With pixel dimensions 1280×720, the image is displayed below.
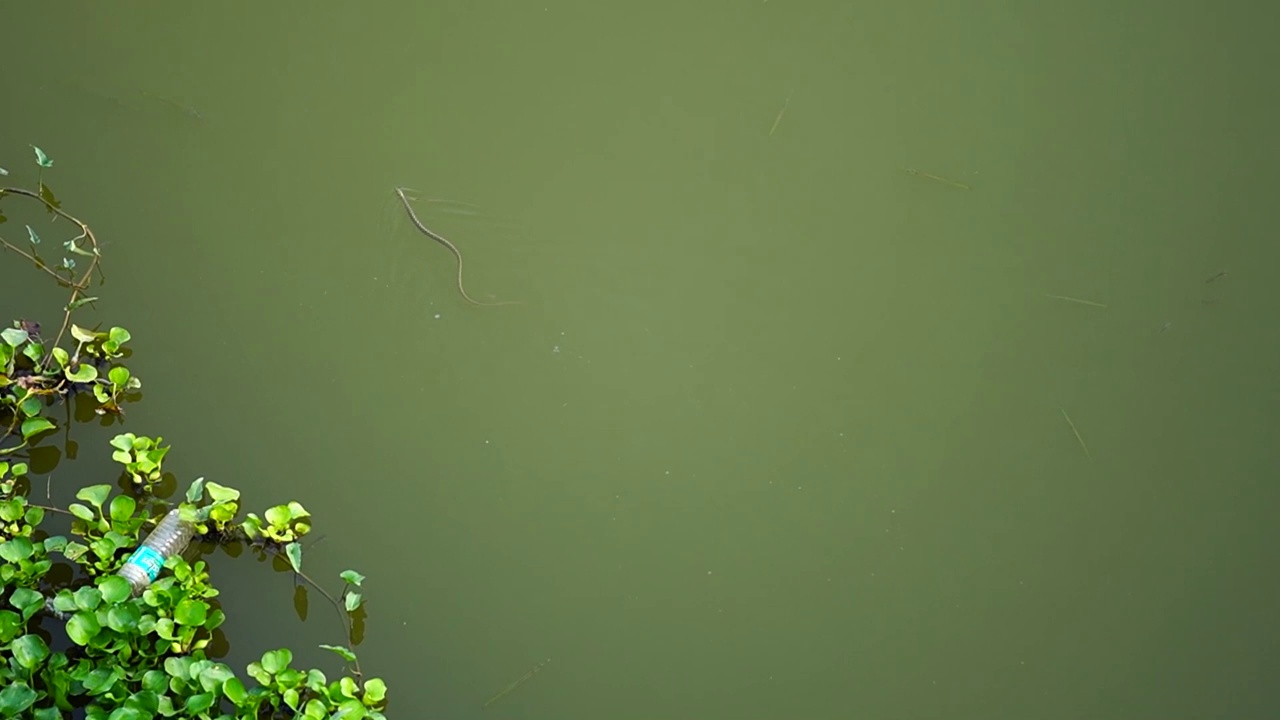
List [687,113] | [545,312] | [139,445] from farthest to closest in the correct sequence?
[687,113] → [545,312] → [139,445]

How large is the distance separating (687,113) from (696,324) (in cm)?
44

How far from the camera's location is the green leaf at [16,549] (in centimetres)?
155

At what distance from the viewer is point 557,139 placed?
2.07 metres

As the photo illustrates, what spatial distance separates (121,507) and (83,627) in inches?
8.4

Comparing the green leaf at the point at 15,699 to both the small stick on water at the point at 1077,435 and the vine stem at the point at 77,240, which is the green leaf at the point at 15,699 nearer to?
the vine stem at the point at 77,240

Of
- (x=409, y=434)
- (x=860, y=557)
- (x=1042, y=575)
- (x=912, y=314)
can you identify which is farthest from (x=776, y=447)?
(x=409, y=434)

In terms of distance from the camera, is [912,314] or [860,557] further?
[912,314]

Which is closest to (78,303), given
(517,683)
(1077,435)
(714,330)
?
(517,683)

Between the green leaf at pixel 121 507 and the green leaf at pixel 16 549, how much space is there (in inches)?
4.8

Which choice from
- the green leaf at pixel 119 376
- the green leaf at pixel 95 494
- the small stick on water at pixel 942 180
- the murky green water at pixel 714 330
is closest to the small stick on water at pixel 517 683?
the murky green water at pixel 714 330

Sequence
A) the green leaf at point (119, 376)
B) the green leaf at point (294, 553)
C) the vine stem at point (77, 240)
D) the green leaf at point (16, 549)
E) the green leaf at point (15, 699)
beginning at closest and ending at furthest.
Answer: the green leaf at point (15, 699) → the green leaf at point (16, 549) → the green leaf at point (294, 553) → the green leaf at point (119, 376) → the vine stem at point (77, 240)

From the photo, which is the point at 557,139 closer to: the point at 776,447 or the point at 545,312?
the point at 545,312

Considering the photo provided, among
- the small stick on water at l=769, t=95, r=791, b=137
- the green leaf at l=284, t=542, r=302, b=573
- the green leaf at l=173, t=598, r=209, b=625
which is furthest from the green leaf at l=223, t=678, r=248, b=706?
the small stick on water at l=769, t=95, r=791, b=137

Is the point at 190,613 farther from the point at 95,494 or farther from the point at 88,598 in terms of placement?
the point at 95,494
